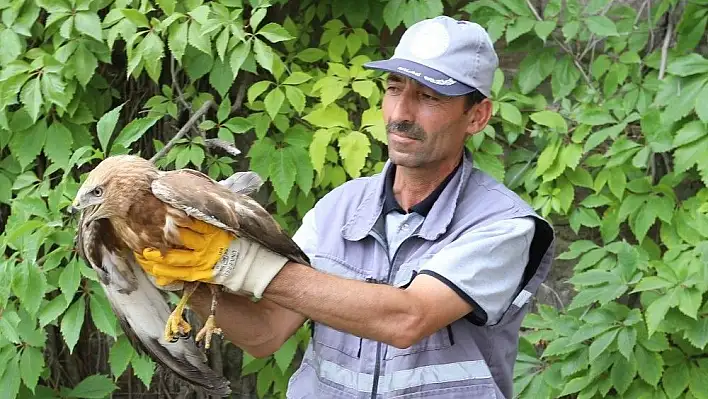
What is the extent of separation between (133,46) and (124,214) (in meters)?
1.65

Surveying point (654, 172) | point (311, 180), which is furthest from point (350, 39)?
point (654, 172)

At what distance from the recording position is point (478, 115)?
8.42 feet

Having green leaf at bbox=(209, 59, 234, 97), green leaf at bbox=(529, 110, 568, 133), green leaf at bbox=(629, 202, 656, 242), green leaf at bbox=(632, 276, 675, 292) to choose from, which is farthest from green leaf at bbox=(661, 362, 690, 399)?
green leaf at bbox=(209, 59, 234, 97)

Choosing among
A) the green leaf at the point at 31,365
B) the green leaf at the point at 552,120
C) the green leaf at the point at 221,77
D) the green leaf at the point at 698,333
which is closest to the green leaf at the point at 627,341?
the green leaf at the point at 698,333

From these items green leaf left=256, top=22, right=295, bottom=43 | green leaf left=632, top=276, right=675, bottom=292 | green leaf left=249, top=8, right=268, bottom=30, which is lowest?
green leaf left=632, top=276, right=675, bottom=292

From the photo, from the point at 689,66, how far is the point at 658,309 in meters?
0.92

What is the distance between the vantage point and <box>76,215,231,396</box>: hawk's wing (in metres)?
2.28

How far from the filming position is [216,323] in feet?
7.94

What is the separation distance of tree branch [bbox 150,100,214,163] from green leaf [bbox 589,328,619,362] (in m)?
1.70

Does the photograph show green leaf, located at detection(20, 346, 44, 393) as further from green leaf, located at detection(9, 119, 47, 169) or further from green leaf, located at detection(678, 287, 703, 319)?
green leaf, located at detection(678, 287, 703, 319)

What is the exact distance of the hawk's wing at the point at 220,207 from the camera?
2.02 m

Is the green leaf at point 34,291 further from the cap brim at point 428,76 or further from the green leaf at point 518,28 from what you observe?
the green leaf at point 518,28

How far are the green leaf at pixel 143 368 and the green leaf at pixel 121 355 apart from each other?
24 millimetres

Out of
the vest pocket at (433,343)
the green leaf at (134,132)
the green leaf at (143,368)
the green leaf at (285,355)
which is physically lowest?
the green leaf at (285,355)
